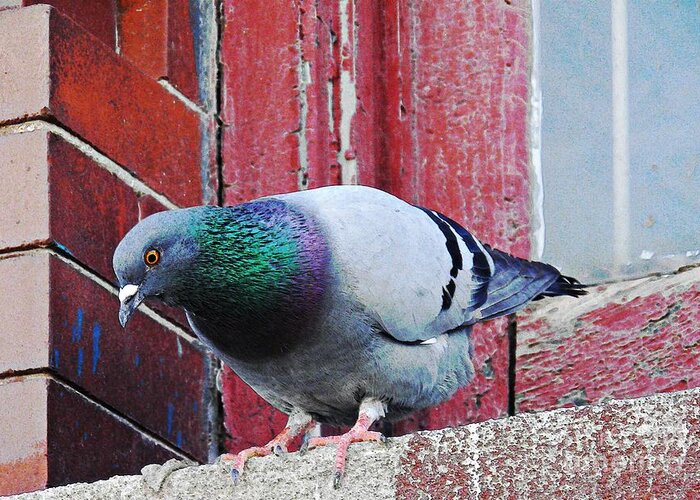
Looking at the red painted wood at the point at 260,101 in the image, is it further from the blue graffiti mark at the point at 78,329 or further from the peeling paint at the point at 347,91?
the blue graffiti mark at the point at 78,329

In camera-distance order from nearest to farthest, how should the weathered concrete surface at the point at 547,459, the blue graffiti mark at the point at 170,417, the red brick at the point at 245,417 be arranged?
the weathered concrete surface at the point at 547,459 → the blue graffiti mark at the point at 170,417 → the red brick at the point at 245,417

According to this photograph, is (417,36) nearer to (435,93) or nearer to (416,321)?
(435,93)

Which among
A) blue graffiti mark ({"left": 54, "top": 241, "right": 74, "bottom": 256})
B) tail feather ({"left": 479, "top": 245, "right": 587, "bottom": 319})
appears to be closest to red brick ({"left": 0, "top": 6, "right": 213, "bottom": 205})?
blue graffiti mark ({"left": 54, "top": 241, "right": 74, "bottom": 256})

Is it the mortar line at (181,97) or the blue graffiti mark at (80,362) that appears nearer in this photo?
the blue graffiti mark at (80,362)

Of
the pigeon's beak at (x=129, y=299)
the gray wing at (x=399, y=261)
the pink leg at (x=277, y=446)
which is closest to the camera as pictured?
the pink leg at (x=277, y=446)

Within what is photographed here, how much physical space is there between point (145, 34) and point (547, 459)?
6.19 feet

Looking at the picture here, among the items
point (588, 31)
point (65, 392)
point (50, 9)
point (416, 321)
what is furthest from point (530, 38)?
point (65, 392)

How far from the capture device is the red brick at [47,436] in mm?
3355

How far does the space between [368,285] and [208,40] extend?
108 centimetres

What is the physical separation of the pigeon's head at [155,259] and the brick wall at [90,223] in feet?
0.74

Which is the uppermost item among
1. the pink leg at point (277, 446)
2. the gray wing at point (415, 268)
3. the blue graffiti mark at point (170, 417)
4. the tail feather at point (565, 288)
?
the gray wing at point (415, 268)

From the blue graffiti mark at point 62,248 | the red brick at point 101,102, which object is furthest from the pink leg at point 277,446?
the red brick at point 101,102

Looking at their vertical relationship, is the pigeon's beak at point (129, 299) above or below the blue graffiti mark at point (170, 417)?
above

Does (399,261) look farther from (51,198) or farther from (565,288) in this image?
(51,198)
